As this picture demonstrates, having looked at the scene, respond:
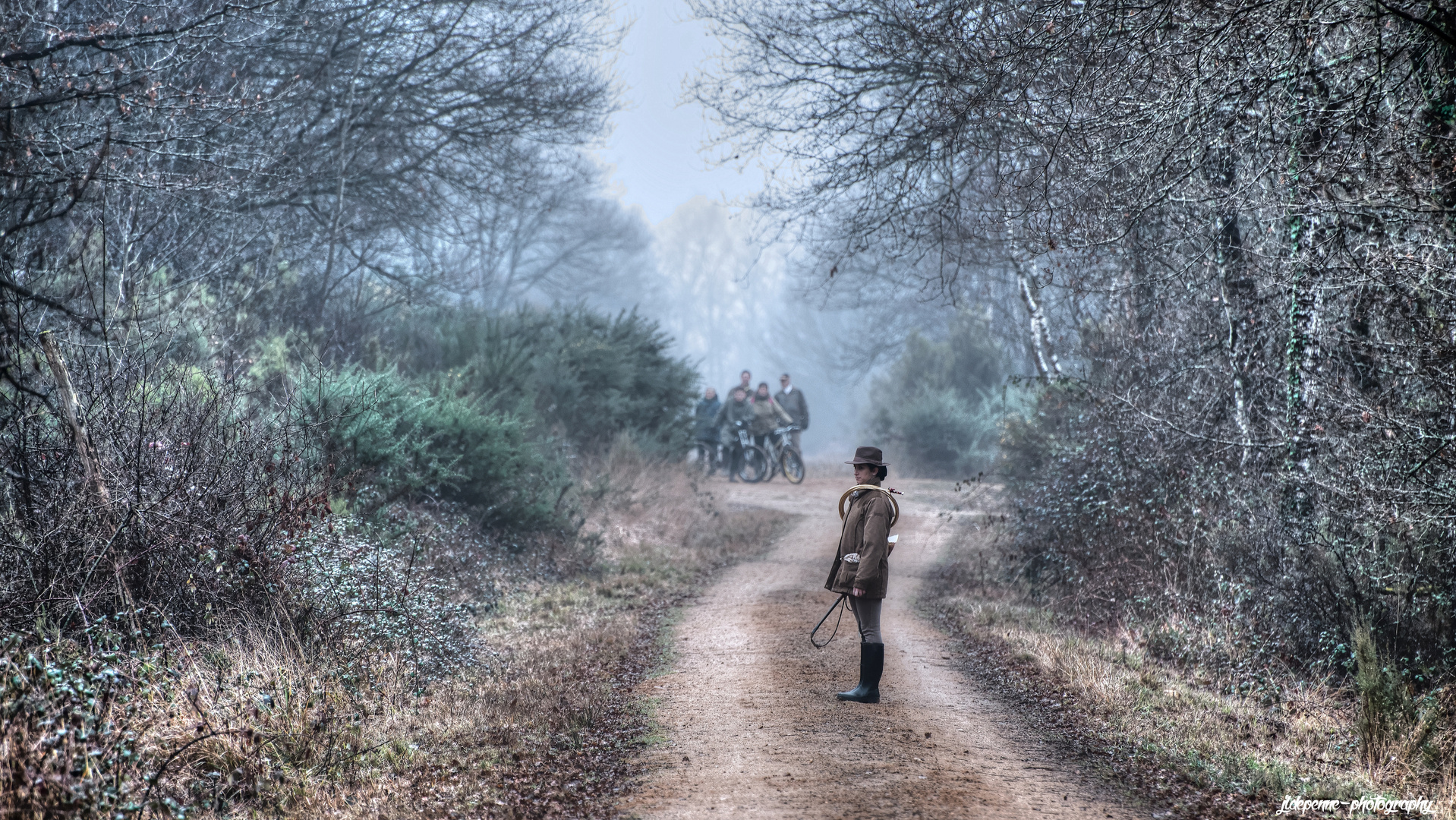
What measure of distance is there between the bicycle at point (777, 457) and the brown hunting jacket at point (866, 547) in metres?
13.5

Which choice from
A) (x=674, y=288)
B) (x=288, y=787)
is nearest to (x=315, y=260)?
(x=288, y=787)

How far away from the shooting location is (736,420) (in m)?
20.2

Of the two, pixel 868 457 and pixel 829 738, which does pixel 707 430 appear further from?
pixel 829 738

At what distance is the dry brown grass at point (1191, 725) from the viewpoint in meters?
4.69

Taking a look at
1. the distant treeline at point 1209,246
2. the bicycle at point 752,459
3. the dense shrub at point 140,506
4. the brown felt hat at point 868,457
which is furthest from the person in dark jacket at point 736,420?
the dense shrub at point 140,506

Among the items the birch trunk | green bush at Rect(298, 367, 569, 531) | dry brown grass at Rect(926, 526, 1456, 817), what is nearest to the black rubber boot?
dry brown grass at Rect(926, 526, 1456, 817)

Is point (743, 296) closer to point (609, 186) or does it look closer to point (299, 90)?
point (609, 186)

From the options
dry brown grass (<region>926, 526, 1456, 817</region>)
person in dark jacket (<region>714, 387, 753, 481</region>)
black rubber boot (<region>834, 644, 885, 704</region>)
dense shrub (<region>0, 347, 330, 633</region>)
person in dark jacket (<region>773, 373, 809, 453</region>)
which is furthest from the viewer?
person in dark jacket (<region>773, 373, 809, 453</region>)

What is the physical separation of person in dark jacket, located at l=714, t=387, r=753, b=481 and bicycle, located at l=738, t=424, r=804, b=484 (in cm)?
25

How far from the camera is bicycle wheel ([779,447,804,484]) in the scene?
19.7 meters

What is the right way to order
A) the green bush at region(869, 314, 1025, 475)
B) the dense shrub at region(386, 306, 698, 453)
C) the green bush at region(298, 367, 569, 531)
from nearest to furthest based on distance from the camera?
1. the green bush at region(298, 367, 569, 531)
2. the dense shrub at region(386, 306, 698, 453)
3. the green bush at region(869, 314, 1025, 475)

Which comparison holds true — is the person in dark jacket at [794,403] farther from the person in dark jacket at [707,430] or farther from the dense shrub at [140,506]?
the dense shrub at [140,506]

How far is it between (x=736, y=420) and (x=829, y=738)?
1521 cm

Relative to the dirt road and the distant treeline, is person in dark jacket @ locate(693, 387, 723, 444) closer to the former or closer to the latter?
the distant treeline
